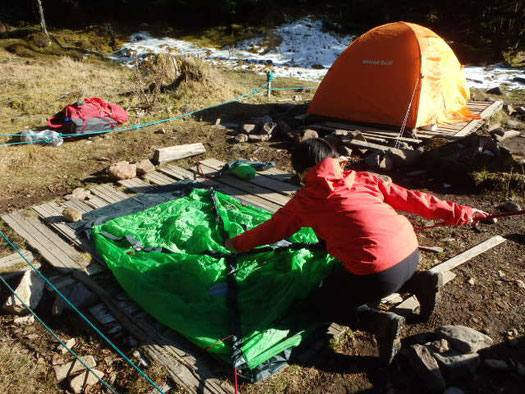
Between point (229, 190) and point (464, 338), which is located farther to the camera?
point (229, 190)

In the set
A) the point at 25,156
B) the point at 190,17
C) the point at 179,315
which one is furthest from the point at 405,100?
the point at 190,17

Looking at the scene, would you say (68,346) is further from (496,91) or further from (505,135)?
(496,91)

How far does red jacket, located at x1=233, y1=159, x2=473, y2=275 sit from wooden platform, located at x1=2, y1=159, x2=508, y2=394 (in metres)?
0.80

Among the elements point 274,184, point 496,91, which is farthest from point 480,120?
point 274,184

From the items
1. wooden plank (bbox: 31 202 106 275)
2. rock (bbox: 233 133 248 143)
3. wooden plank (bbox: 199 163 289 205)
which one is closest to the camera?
wooden plank (bbox: 31 202 106 275)

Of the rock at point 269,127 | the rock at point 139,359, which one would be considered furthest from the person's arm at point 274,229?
the rock at point 269,127

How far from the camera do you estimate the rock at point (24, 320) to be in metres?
3.25

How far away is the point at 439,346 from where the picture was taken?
8.99 ft

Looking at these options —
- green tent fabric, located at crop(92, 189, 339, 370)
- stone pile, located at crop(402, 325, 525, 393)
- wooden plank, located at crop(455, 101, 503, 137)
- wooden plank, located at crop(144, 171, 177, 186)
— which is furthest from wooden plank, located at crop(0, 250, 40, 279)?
wooden plank, located at crop(455, 101, 503, 137)

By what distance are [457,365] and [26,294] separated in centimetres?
343

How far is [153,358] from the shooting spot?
2.83 m

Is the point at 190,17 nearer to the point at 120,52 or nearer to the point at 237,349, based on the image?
the point at 120,52

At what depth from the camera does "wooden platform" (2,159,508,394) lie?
2764 millimetres

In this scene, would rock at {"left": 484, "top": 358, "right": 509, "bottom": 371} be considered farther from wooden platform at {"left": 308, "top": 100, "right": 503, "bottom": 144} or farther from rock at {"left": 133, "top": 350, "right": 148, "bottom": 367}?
wooden platform at {"left": 308, "top": 100, "right": 503, "bottom": 144}
